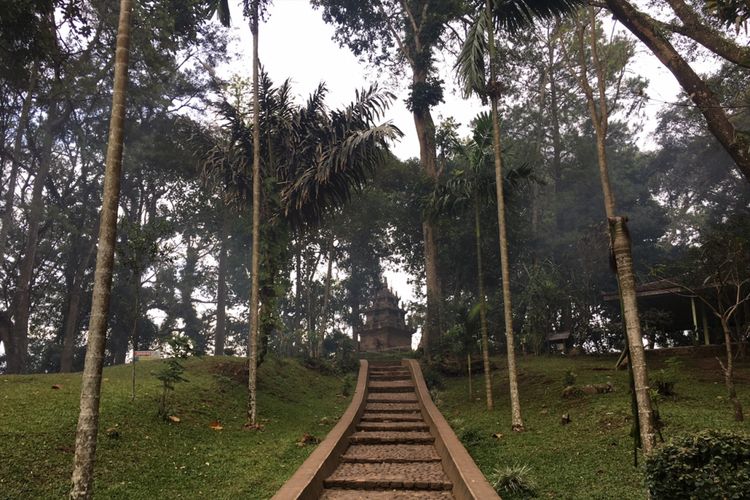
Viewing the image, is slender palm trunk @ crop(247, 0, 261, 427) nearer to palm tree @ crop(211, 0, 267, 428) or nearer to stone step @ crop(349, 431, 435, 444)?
palm tree @ crop(211, 0, 267, 428)

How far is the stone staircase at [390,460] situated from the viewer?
239 inches

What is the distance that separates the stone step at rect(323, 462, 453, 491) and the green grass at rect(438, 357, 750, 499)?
78 centimetres

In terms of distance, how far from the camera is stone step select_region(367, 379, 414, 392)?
14320mm

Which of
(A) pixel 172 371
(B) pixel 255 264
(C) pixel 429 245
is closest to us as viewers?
(A) pixel 172 371

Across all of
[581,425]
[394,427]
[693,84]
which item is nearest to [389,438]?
[394,427]

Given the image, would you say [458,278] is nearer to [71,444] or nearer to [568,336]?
[568,336]

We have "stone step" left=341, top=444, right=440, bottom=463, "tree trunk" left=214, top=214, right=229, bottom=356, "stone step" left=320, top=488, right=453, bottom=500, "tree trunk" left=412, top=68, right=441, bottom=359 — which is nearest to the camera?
"stone step" left=320, top=488, right=453, bottom=500

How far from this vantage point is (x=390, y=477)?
640 centimetres

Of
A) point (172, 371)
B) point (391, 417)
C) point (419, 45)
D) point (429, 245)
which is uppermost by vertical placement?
point (419, 45)

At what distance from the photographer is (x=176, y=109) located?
1020 inches

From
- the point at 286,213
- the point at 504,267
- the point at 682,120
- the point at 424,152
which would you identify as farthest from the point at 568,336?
the point at 682,120

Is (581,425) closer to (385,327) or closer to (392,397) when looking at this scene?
(392,397)

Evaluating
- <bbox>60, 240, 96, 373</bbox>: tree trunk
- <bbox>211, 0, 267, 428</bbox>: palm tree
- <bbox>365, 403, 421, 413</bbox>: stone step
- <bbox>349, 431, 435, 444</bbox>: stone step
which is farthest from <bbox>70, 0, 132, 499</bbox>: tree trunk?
<bbox>60, 240, 96, 373</bbox>: tree trunk

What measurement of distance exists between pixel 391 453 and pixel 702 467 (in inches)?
195
